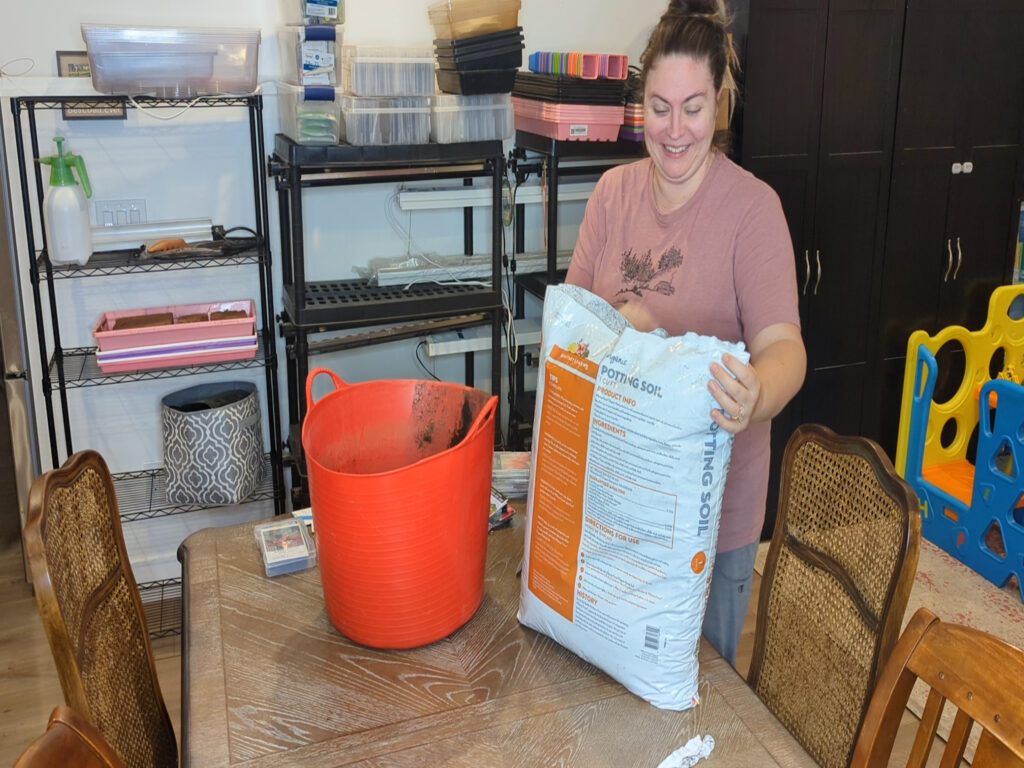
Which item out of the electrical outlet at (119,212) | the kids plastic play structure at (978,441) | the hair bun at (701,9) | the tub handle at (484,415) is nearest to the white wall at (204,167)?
the electrical outlet at (119,212)

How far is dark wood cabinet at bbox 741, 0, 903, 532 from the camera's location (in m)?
2.81

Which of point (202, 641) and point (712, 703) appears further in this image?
point (202, 641)

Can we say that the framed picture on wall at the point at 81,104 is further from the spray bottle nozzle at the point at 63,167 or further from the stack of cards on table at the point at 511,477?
the stack of cards on table at the point at 511,477

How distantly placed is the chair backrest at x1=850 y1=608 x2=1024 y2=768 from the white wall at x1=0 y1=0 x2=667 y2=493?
2.05 meters

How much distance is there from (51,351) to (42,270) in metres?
0.25

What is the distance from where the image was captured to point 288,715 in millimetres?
1246

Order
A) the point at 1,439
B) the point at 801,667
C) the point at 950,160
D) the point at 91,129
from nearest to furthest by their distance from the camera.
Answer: the point at 801,667, the point at 91,129, the point at 950,160, the point at 1,439

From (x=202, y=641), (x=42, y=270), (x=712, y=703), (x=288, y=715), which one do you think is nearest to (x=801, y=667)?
(x=712, y=703)

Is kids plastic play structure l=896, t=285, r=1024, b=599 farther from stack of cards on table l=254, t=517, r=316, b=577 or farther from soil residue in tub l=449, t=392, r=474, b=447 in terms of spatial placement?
stack of cards on table l=254, t=517, r=316, b=577

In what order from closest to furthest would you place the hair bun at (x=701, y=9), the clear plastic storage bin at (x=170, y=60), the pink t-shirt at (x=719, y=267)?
the pink t-shirt at (x=719, y=267), the hair bun at (x=701, y=9), the clear plastic storage bin at (x=170, y=60)

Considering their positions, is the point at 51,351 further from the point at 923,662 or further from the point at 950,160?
the point at 950,160

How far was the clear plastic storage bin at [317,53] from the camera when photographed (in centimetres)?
233

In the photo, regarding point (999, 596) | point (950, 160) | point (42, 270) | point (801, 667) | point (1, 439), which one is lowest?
point (999, 596)

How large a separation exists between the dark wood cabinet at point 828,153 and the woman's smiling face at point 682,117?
1313mm
